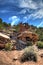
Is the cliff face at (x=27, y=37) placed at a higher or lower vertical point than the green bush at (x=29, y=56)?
higher

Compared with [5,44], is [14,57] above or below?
below

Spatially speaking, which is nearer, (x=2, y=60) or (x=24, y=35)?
(x=2, y=60)

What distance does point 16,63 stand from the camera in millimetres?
19578

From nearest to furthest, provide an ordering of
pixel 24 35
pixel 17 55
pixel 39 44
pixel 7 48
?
pixel 17 55 < pixel 7 48 < pixel 39 44 < pixel 24 35

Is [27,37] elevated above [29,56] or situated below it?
above

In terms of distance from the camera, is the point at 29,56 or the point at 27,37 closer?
the point at 29,56

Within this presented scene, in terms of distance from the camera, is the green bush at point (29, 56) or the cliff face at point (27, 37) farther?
the cliff face at point (27, 37)

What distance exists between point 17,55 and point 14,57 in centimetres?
104

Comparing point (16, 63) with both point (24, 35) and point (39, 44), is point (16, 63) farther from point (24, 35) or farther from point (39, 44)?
point (24, 35)

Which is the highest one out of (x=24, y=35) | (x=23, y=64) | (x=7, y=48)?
(x=24, y=35)

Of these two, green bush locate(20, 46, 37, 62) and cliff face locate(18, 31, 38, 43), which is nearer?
green bush locate(20, 46, 37, 62)

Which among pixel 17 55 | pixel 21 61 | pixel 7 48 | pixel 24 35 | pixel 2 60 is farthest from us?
pixel 24 35

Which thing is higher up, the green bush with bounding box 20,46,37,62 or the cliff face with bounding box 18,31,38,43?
the cliff face with bounding box 18,31,38,43

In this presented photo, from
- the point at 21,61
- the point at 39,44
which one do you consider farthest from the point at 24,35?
the point at 21,61
